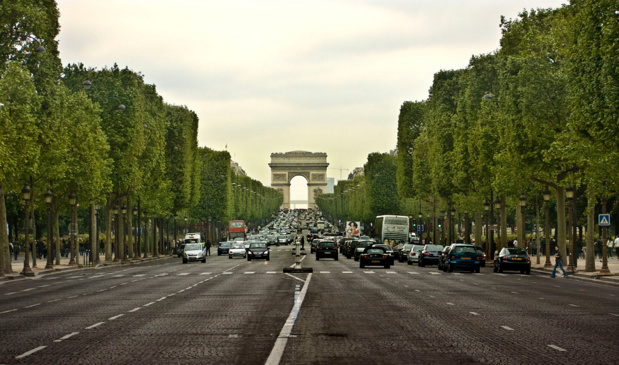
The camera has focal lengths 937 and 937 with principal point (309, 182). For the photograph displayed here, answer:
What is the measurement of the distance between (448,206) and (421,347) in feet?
215

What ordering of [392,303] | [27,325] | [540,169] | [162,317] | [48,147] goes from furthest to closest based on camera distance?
1. [48,147]
2. [540,169]
3. [392,303]
4. [162,317]
5. [27,325]

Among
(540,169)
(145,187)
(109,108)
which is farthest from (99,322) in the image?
(145,187)

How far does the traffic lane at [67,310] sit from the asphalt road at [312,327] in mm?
37

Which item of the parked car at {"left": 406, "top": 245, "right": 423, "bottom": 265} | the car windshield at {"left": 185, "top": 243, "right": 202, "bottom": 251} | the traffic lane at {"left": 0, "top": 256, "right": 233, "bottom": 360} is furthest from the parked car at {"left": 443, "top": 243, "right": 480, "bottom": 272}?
the car windshield at {"left": 185, "top": 243, "right": 202, "bottom": 251}

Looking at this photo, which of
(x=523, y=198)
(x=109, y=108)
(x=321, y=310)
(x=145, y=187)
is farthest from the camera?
(x=145, y=187)

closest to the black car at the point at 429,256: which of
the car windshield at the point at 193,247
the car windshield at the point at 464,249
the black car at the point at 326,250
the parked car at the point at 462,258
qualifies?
the parked car at the point at 462,258

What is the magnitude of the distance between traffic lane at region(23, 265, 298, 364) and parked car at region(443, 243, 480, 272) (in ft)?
77.7

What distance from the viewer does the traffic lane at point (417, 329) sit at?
1366 centimetres

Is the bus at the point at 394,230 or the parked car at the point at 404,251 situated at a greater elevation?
the bus at the point at 394,230

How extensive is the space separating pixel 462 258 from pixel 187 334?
34820 mm

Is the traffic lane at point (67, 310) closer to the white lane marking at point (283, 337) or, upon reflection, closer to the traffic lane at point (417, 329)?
the white lane marking at point (283, 337)

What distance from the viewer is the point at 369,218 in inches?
5276

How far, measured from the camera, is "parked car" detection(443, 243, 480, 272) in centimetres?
4988

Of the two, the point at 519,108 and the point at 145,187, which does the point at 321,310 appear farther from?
the point at 145,187
